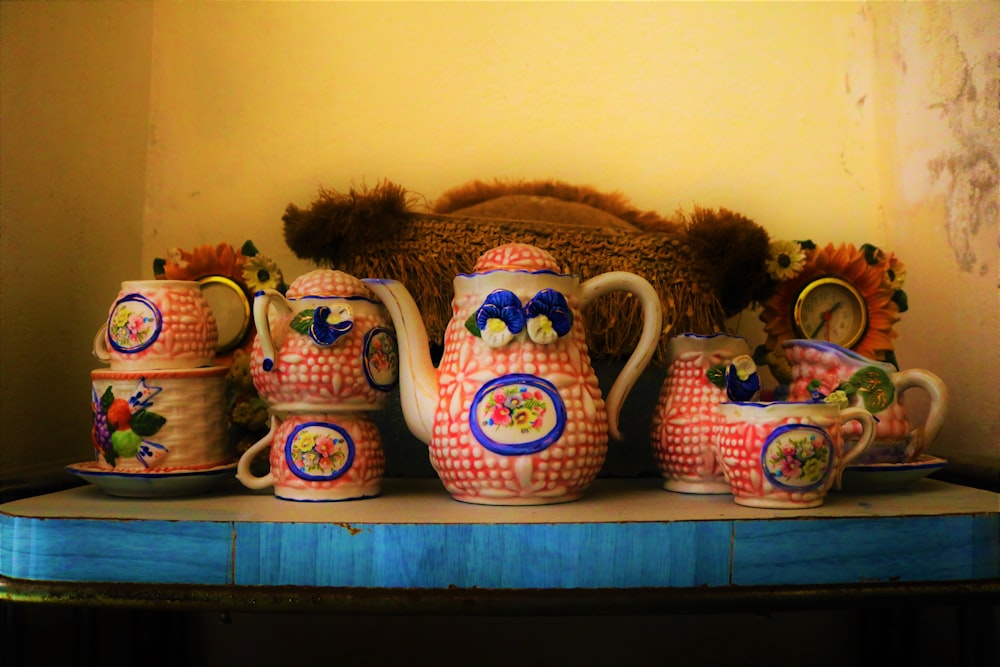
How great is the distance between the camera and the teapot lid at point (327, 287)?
741 mm

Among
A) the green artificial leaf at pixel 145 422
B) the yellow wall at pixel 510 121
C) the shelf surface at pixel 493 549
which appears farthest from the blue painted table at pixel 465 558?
the yellow wall at pixel 510 121

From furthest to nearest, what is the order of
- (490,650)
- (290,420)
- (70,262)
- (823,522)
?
(490,650) → (70,262) → (290,420) → (823,522)

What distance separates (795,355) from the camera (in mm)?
830

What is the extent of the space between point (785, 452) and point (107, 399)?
594 mm

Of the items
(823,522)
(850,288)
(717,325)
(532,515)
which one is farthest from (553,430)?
(850,288)

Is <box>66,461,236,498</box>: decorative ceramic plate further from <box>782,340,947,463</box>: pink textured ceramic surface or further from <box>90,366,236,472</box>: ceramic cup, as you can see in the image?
<box>782,340,947,463</box>: pink textured ceramic surface

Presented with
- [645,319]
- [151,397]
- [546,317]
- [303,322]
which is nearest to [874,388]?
[645,319]

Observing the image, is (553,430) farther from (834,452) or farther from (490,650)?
(490,650)

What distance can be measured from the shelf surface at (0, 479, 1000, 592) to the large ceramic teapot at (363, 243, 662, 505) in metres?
0.05

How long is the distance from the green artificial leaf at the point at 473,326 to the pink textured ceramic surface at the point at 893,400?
34cm

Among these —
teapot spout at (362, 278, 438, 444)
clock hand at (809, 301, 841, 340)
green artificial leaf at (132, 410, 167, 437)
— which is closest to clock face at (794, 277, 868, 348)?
clock hand at (809, 301, 841, 340)

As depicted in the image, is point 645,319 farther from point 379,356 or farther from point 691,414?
point 379,356

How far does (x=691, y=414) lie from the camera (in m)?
0.77

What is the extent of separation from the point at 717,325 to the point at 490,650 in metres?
0.49
